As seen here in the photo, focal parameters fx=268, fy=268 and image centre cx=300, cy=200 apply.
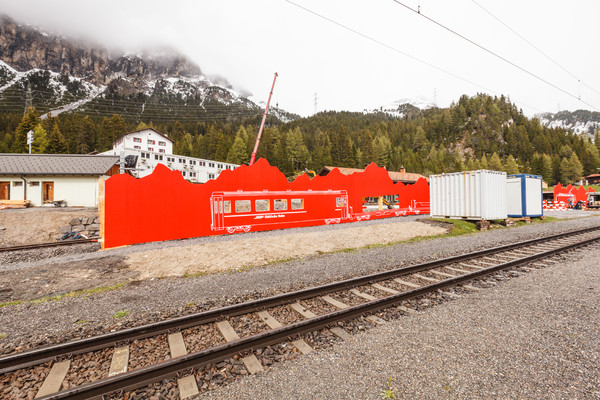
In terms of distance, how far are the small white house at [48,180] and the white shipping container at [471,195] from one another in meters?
31.8

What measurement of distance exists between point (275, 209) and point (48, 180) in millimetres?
26360

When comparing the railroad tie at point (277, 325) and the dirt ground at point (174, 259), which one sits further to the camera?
the dirt ground at point (174, 259)

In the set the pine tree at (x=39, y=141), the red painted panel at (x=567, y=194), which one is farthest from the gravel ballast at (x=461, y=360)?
the pine tree at (x=39, y=141)

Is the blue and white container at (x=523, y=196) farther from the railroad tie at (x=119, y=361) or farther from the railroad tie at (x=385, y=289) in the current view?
the railroad tie at (x=119, y=361)

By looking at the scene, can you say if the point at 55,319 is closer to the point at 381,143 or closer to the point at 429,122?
the point at 381,143

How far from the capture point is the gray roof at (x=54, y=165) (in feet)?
87.6

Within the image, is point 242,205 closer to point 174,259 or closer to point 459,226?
point 174,259

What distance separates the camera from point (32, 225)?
1761 centimetres

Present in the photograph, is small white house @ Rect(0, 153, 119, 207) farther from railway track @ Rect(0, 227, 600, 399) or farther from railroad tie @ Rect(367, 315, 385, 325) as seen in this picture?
railroad tie @ Rect(367, 315, 385, 325)

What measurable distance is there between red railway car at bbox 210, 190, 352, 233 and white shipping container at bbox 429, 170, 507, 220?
6950 mm

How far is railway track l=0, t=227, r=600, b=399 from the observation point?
3352 millimetres

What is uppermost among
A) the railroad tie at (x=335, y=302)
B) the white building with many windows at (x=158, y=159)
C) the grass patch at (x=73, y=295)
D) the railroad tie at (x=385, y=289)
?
the white building with many windows at (x=158, y=159)

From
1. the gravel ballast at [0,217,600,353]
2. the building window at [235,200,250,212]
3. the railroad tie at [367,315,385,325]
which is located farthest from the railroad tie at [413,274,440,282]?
the building window at [235,200,250,212]

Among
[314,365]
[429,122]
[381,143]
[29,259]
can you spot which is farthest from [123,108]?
[314,365]
